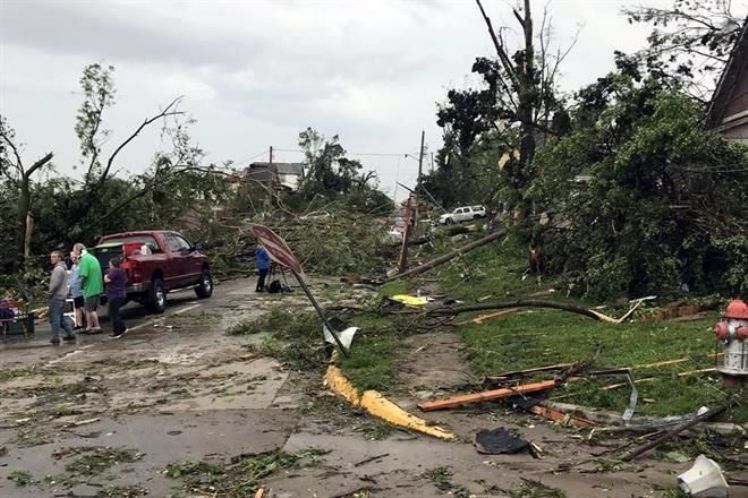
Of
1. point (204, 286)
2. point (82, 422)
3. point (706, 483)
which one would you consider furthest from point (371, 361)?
point (204, 286)

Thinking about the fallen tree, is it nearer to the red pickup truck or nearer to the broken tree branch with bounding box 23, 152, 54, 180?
the red pickup truck

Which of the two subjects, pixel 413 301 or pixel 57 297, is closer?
pixel 57 297

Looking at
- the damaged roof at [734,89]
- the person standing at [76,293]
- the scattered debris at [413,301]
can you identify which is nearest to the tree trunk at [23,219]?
the person standing at [76,293]

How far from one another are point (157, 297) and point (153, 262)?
77 cm

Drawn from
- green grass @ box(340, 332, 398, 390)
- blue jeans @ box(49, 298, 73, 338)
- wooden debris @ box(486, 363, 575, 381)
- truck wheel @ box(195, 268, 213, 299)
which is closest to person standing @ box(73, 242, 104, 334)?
blue jeans @ box(49, 298, 73, 338)

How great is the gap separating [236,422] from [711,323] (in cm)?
652

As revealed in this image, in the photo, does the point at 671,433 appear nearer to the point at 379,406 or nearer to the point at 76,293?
the point at 379,406

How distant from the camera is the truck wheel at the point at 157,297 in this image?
50.8ft

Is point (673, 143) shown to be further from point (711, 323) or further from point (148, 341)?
point (148, 341)

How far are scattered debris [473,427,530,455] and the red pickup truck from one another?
34.6 feet

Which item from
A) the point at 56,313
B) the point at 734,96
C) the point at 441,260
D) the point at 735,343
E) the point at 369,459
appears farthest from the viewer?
the point at 441,260

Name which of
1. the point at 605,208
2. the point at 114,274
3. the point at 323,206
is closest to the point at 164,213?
the point at 323,206

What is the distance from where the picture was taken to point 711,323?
986cm

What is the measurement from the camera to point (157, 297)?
15.6 m
